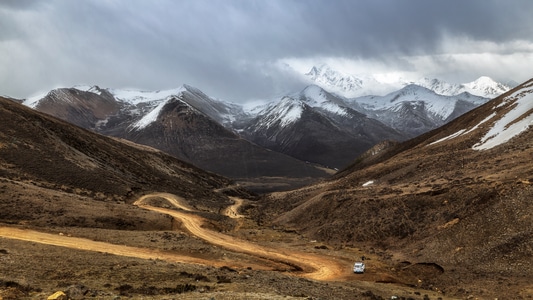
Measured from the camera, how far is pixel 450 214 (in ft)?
144

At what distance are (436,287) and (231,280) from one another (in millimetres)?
17119

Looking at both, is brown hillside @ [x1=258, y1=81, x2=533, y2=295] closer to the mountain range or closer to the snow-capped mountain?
the mountain range

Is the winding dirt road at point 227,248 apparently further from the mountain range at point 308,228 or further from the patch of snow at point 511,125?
the patch of snow at point 511,125

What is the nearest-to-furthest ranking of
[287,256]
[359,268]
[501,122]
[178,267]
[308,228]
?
[178,267]
[359,268]
[287,256]
[308,228]
[501,122]

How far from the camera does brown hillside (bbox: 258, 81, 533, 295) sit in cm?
3466

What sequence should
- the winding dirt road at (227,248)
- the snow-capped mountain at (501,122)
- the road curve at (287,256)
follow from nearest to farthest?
the winding dirt road at (227,248)
the road curve at (287,256)
the snow-capped mountain at (501,122)

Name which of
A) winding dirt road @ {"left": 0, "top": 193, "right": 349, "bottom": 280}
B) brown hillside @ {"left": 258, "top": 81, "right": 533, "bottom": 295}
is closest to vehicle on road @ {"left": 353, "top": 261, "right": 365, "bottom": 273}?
winding dirt road @ {"left": 0, "top": 193, "right": 349, "bottom": 280}

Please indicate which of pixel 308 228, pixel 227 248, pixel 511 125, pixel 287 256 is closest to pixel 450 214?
pixel 287 256

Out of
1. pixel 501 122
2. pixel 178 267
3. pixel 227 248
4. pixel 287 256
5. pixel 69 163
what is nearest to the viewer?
pixel 178 267

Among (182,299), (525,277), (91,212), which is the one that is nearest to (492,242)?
(525,277)

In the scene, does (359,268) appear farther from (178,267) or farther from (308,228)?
(308,228)

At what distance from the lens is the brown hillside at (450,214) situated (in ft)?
114

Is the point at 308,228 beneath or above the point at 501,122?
beneath

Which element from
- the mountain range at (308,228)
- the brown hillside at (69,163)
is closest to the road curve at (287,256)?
the mountain range at (308,228)
